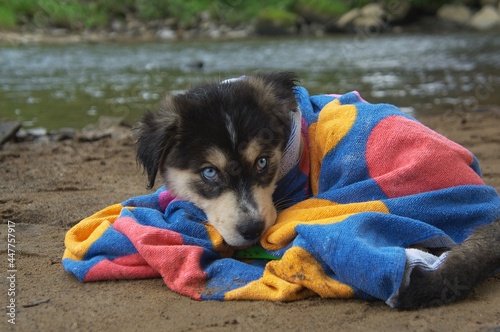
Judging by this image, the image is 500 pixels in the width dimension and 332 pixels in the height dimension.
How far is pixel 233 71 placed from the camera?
14.7m

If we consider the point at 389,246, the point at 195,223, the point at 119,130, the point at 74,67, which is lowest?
the point at 74,67

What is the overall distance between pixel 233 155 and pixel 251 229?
16.6 inches

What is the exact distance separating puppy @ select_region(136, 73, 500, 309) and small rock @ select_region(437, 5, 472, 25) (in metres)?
28.7

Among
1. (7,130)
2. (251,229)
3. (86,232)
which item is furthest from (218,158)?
(7,130)

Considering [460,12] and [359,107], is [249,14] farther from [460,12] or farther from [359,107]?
[359,107]

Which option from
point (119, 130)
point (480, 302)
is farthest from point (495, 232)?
Result: point (119, 130)

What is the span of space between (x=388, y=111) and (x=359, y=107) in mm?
186

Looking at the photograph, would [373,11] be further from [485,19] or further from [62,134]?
[62,134]

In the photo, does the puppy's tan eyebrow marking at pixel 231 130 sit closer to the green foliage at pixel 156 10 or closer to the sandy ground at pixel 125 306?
the sandy ground at pixel 125 306

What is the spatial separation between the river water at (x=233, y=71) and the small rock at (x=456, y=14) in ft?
21.7

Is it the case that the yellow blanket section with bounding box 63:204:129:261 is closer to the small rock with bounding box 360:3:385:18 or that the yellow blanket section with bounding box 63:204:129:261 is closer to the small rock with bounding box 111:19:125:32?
the small rock with bounding box 360:3:385:18

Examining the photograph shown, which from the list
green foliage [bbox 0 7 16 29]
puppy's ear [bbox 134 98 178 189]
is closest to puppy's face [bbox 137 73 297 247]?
puppy's ear [bbox 134 98 178 189]

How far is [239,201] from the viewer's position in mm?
3502

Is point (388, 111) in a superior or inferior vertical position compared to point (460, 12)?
superior
